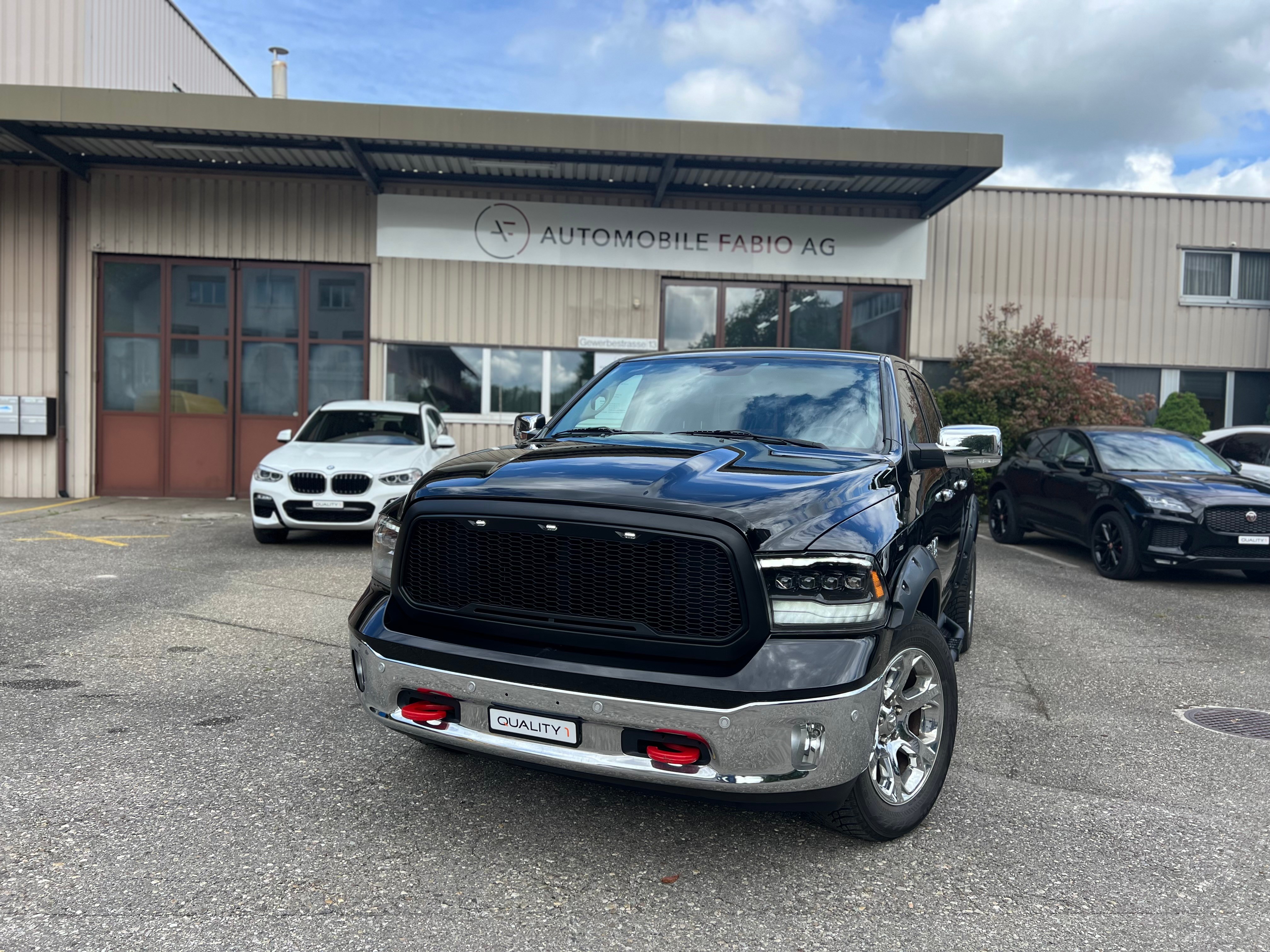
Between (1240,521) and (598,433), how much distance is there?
23.2 feet

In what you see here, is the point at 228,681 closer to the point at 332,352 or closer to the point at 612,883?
the point at 612,883

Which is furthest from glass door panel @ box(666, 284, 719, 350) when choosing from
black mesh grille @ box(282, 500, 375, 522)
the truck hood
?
the truck hood

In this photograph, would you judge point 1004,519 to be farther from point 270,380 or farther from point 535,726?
point 270,380

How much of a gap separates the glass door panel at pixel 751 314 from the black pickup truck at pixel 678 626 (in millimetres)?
→ 12526

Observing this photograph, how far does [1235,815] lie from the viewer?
11.6 feet

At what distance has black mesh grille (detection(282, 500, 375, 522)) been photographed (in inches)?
381

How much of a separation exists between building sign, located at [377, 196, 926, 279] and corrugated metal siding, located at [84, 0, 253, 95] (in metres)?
4.25

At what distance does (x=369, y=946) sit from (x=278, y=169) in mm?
14763

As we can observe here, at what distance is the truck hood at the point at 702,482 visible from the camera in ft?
9.21

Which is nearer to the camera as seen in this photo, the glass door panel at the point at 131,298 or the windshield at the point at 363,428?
the windshield at the point at 363,428

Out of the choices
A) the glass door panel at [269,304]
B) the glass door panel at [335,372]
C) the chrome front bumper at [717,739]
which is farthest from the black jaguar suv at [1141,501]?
the glass door panel at [269,304]

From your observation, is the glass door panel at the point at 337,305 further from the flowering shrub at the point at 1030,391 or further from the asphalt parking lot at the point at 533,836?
the asphalt parking lot at the point at 533,836

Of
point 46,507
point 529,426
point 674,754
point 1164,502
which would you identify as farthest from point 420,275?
point 674,754

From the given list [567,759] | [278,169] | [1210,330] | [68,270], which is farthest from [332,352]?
[1210,330]
